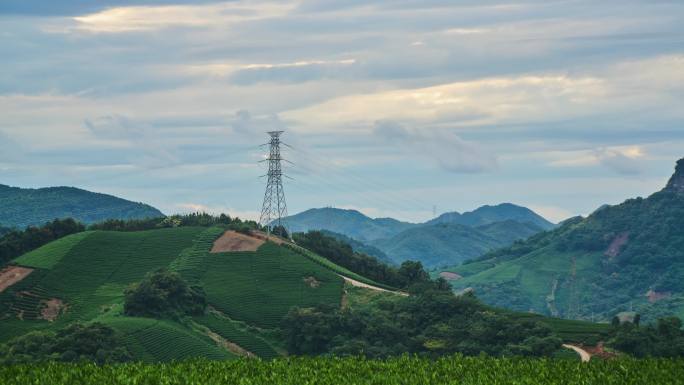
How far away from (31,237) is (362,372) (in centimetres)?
11423

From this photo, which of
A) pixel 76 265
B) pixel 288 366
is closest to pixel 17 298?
pixel 76 265

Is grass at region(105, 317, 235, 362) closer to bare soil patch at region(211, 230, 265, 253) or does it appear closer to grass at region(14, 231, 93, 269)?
grass at region(14, 231, 93, 269)

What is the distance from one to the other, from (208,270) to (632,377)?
10251 centimetres

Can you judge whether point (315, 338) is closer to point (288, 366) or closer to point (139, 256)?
point (139, 256)

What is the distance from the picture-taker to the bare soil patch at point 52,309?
156 m

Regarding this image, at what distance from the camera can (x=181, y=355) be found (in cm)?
13788

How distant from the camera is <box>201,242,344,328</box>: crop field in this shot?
16362 cm

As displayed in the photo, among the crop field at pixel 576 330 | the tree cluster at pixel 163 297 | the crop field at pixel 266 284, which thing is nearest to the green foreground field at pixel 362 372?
the crop field at pixel 576 330

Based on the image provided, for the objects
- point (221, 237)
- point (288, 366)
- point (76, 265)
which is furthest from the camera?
point (221, 237)

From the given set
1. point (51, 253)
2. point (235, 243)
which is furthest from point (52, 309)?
point (235, 243)

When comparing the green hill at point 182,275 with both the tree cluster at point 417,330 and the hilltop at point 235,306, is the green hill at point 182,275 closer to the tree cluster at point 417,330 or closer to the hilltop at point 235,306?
the hilltop at point 235,306

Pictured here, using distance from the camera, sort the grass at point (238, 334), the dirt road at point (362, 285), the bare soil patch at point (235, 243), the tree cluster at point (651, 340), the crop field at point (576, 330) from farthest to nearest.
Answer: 1. the bare soil patch at point (235, 243)
2. the dirt road at point (362, 285)
3. the grass at point (238, 334)
4. the crop field at point (576, 330)
5. the tree cluster at point (651, 340)

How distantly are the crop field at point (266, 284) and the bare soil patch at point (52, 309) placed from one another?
23213 mm

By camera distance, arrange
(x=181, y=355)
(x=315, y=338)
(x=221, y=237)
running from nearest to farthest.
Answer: (x=181, y=355), (x=315, y=338), (x=221, y=237)
